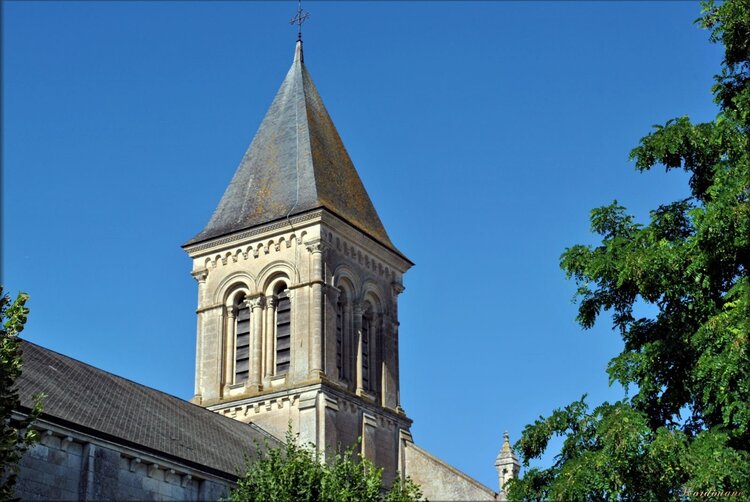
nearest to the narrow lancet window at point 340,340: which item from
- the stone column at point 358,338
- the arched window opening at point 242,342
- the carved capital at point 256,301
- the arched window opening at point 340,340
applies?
the arched window opening at point 340,340

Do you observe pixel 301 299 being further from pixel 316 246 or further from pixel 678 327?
pixel 678 327

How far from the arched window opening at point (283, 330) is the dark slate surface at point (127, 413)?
3386 mm

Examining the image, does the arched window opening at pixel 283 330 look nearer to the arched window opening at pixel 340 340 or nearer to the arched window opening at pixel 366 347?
the arched window opening at pixel 340 340

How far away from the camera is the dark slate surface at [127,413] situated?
29.2 meters

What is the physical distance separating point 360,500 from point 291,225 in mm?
17933

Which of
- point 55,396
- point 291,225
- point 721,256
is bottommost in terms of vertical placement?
point 721,256

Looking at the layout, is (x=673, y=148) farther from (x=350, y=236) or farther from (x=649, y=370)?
(x=350, y=236)

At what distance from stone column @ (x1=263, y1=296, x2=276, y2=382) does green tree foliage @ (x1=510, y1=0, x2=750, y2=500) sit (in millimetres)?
21713

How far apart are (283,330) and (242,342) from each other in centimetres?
171

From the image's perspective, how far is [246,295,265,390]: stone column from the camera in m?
41.1

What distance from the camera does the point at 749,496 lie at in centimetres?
1645

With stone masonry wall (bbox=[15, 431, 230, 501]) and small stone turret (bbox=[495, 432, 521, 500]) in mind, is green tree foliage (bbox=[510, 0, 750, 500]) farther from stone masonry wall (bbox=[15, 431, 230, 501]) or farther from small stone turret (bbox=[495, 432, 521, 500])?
small stone turret (bbox=[495, 432, 521, 500])

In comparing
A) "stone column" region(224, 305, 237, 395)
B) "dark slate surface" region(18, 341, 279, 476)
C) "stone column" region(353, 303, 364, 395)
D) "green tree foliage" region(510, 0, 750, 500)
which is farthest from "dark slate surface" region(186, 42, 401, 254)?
"green tree foliage" region(510, 0, 750, 500)

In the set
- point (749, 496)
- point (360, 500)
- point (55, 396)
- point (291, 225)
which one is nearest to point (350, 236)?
point (291, 225)
